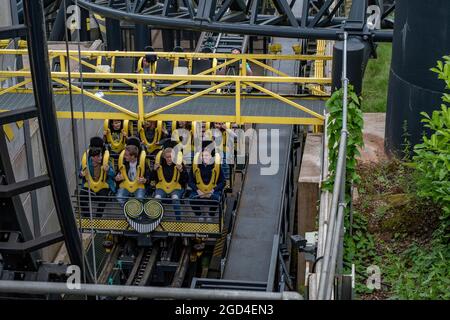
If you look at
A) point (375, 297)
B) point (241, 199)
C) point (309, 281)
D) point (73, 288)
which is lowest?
point (241, 199)

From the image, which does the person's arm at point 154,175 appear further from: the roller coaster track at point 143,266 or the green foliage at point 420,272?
the green foliage at point 420,272

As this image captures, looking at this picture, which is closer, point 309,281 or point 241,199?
point 309,281

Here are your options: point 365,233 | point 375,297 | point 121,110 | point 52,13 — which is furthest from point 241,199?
point 52,13

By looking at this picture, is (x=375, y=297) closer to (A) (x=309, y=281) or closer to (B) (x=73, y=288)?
(A) (x=309, y=281)

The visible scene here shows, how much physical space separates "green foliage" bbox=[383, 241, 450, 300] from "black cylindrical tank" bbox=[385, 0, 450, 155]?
294 centimetres

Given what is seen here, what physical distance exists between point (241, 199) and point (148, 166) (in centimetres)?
167

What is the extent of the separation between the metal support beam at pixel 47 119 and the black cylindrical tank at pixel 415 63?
15.6 feet

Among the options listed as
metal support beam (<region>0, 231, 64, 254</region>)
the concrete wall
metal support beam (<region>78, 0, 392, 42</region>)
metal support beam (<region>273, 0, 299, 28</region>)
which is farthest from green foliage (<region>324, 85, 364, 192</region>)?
the concrete wall

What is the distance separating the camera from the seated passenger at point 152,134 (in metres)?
15.3

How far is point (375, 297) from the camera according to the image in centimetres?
771

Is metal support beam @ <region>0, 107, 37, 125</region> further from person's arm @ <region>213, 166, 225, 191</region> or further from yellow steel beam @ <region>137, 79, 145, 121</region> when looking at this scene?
person's arm @ <region>213, 166, 225, 191</region>
